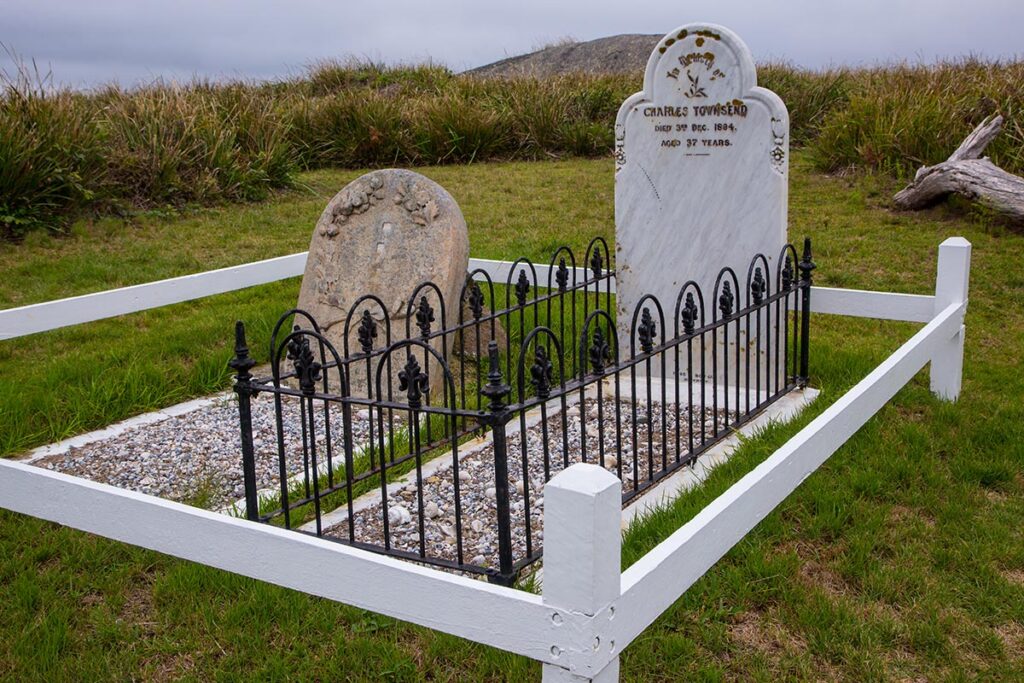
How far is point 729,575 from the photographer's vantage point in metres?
4.02

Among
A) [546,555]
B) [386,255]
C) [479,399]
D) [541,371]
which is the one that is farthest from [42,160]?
[546,555]

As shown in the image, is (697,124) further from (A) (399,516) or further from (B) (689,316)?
(A) (399,516)

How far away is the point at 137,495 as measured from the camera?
3.40 meters

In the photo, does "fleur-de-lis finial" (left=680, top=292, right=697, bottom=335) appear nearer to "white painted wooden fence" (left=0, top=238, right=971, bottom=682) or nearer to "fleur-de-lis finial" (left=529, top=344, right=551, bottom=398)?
"white painted wooden fence" (left=0, top=238, right=971, bottom=682)

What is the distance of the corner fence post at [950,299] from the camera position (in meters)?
5.89

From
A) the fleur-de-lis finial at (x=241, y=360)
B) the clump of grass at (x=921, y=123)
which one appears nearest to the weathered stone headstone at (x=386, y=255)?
the fleur-de-lis finial at (x=241, y=360)

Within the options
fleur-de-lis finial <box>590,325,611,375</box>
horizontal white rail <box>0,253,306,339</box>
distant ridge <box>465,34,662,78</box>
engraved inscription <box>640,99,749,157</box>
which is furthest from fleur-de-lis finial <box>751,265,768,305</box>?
distant ridge <box>465,34,662,78</box>

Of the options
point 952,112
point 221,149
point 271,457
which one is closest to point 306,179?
point 221,149

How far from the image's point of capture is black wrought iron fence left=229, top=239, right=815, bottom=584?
3988 millimetres

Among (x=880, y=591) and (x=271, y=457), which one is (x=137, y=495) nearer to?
(x=271, y=457)

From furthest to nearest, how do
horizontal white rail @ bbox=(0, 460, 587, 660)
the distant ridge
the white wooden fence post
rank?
1. the distant ridge
2. horizontal white rail @ bbox=(0, 460, 587, 660)
3. the white wooden fence post

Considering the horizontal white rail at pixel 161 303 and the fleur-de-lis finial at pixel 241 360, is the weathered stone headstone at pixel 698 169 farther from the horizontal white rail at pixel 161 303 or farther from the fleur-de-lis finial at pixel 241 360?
the fleur-de-lis finial at pixel 241 360

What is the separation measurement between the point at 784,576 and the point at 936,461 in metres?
1.56

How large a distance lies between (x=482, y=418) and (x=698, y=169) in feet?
10.5
